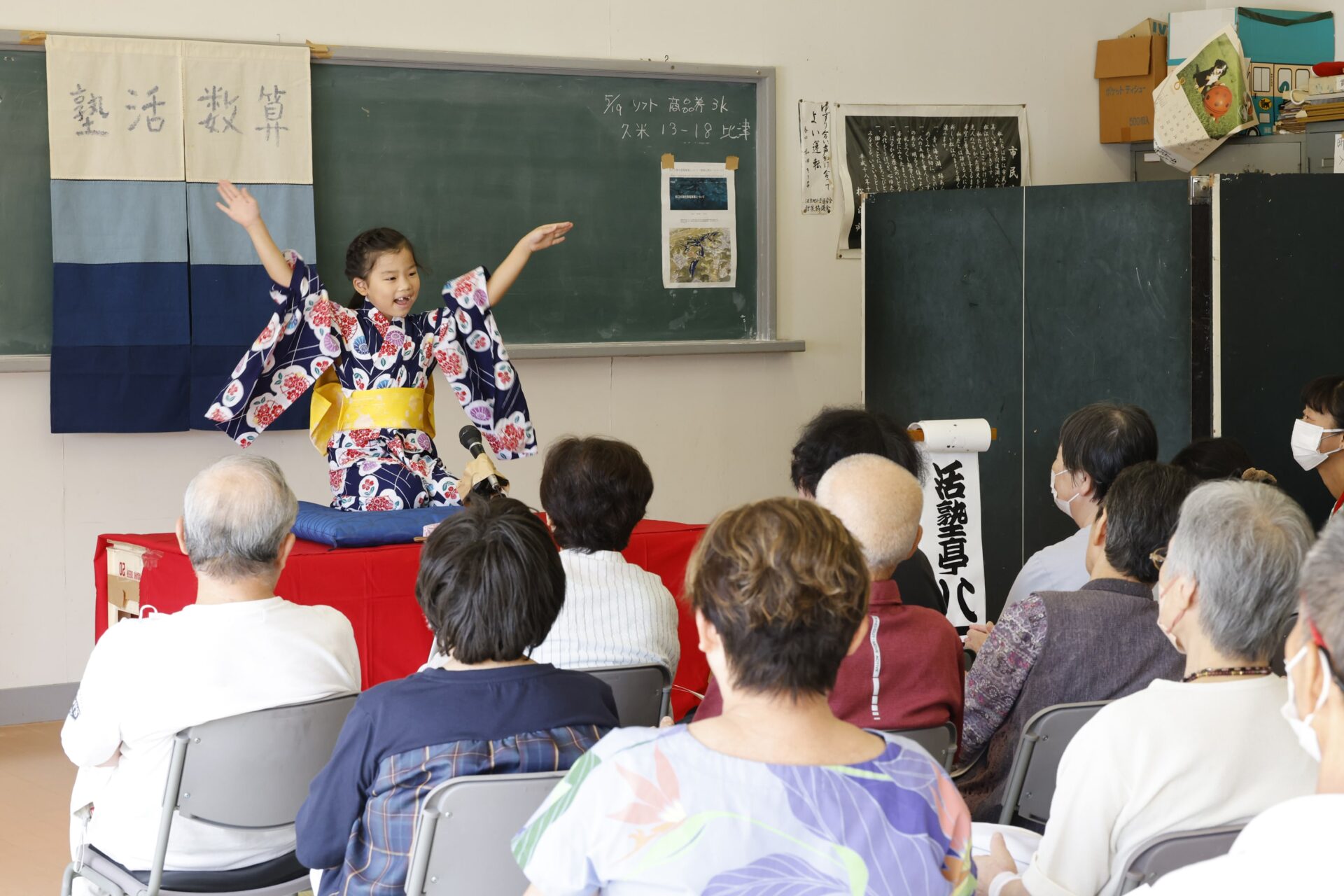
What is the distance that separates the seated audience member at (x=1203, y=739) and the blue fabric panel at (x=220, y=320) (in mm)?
3142

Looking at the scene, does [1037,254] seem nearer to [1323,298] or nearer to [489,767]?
[1323,298]

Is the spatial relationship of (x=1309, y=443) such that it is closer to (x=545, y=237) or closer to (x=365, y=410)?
(x=545, y=237)

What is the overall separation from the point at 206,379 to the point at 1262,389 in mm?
3112

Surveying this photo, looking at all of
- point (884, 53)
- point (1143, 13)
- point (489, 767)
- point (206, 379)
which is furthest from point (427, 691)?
point (1143, 13)

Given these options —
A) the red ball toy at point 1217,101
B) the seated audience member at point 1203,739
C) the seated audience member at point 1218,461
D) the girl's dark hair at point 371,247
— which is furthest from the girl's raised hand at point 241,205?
the red ball toy at point 1217,101

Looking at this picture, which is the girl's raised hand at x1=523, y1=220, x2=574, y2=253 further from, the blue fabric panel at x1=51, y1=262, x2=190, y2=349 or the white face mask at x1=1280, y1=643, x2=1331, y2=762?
the white face mask at x1=1280, y1=643, x2=1331, y2=762

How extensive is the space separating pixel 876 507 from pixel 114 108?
2916 mm

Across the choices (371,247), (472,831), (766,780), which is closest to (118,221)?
(371,247)

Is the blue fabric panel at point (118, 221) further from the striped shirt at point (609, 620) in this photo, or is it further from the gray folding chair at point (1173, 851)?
the gray folding chair at point (1173, 851)

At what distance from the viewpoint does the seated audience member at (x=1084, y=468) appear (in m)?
2.58

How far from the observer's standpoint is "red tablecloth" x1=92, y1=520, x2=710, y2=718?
9.51 ft

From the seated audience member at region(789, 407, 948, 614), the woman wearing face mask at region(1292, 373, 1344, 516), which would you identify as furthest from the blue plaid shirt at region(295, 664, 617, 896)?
the woman wearing face mask at region(1292, 373, 1344, 516)

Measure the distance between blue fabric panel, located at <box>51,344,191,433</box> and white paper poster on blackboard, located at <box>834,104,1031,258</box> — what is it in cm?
237

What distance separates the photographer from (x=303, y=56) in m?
4.16
